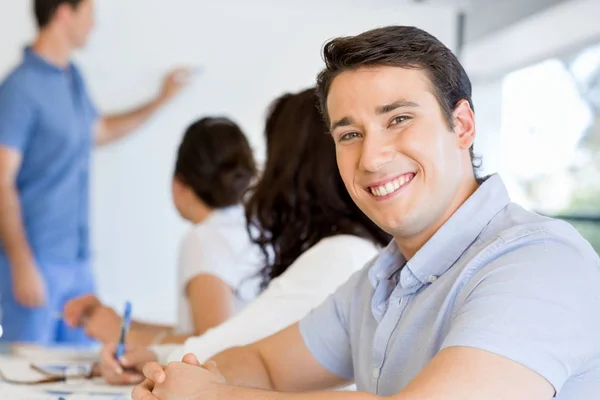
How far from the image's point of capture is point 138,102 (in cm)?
357

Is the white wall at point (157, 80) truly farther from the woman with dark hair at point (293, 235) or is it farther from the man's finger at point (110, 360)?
the man's finger at point (110, 360)

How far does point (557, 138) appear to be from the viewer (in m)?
3.83

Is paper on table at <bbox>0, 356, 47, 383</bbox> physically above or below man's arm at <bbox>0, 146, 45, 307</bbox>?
above

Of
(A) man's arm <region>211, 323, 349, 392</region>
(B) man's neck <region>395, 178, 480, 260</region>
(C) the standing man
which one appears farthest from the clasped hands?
(C) the standing man

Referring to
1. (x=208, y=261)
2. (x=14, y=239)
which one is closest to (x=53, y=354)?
(x=208, y=261)

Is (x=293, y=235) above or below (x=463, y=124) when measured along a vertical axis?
below

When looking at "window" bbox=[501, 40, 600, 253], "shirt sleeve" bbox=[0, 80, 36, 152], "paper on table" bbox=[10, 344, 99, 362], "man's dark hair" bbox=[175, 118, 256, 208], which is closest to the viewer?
"paper on table" bbox=[10, 344, 99, 362]

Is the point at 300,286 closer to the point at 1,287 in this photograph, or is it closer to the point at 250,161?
the point at 250,161

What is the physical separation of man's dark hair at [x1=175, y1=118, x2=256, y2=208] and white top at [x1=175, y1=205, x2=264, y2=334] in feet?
0.32

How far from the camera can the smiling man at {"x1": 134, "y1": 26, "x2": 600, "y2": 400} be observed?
787 millimetres

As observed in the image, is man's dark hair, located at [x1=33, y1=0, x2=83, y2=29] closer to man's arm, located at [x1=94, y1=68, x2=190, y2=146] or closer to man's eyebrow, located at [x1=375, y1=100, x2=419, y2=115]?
man's arm, located at [x1=94, y1=68, x2=190, y2=146]

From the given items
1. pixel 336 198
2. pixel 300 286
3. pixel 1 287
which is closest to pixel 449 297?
pixel 300 286

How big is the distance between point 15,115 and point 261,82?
1.18 meters

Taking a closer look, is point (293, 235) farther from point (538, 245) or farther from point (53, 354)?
point (538, 245)
